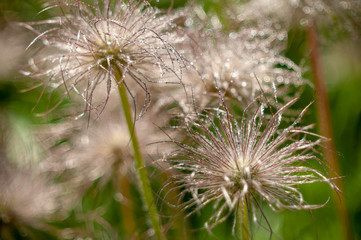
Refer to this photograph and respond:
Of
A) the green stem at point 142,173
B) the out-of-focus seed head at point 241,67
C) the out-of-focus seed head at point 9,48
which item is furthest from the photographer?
the out-of-focus seed head at point 9,48

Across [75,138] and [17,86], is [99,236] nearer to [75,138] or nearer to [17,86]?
[75,138]

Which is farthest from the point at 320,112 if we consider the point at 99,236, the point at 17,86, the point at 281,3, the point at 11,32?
the point at 11,32

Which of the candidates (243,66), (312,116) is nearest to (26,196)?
(243,66)

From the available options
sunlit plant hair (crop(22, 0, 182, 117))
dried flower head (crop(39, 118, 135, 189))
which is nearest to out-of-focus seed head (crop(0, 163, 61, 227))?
dried flower head (crop(39, 118, 135, 189))

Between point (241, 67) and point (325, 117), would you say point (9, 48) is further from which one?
point (325, 117)

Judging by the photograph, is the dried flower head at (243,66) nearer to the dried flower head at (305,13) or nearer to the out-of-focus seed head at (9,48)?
the dried flower head at (305,13)

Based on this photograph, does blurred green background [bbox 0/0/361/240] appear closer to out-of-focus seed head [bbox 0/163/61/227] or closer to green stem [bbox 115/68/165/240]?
out-of-focus seed head [bbox 0/163/61/227]

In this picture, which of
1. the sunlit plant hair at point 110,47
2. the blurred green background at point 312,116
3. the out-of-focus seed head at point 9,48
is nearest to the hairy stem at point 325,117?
the blurred green background at point 312,116

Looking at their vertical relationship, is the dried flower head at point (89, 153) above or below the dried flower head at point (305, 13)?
below

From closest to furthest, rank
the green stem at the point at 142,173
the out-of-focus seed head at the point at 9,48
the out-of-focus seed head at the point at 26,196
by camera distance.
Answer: the green stem at the point at 142,173, the out-of-focus seed head at the point at 26,196, the out-of-focus seed head at the point at 9,48
